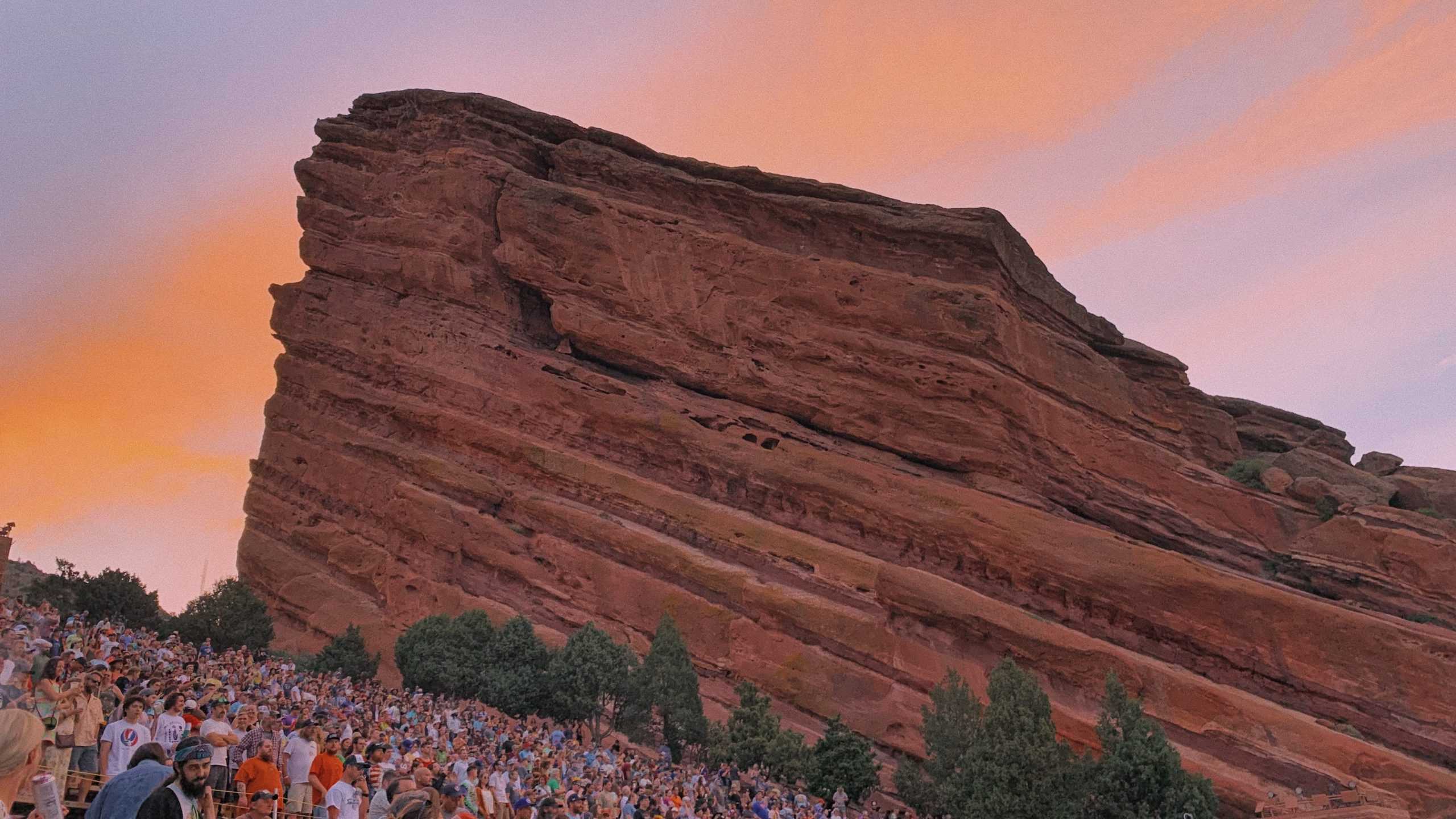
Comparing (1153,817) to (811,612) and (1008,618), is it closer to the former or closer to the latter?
(1008,618)

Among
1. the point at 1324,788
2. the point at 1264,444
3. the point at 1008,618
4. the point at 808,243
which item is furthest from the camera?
the point at 1264,444

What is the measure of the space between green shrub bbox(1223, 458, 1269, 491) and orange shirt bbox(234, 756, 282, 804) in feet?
149

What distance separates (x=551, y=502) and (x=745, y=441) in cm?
840

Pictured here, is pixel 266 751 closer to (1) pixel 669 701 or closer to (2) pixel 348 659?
(1) pixel 669 701

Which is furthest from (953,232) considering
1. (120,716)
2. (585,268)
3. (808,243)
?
(120,716)

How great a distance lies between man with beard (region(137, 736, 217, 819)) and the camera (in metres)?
5.76

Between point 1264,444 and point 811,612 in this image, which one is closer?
point 811,612

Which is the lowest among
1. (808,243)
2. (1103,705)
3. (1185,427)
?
(1103,705)

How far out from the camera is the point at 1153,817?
2830cm

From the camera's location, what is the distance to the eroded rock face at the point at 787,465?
37.0 metres

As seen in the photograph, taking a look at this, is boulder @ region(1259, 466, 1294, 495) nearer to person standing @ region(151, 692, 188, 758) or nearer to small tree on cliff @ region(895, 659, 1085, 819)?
small tree on cliff @ region(895, 659, 1085, 819)

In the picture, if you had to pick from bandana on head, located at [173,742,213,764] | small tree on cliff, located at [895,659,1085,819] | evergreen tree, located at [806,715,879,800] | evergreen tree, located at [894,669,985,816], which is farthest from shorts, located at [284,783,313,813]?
evergreen tree, located at [894,669,985,816]

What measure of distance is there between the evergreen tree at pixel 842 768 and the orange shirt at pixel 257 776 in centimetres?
2508

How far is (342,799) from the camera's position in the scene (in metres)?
9.86
